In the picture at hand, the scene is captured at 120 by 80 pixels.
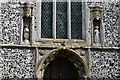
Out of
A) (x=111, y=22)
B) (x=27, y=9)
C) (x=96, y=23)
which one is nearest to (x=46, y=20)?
(x=27, y=9)

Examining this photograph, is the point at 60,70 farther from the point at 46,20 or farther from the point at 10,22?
the point at 10,22

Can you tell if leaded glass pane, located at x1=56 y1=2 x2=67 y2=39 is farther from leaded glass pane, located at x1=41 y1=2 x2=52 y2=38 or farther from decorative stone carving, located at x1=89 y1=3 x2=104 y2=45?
decorative stone carving, located at x1=89 y1=3 x2=104 y2=45

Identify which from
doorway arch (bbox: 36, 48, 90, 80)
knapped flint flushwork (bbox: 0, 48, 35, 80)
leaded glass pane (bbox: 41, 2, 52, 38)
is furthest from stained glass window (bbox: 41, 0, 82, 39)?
knapped flint flushwork (bbox: 0, 48, 35, 80)

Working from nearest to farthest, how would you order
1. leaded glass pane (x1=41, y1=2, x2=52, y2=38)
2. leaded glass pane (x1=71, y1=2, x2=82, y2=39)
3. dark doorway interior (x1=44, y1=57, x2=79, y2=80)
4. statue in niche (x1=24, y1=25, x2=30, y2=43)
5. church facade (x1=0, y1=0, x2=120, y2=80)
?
church facade (x1=0, y1=0, x2=120, y2=80) < statue in niche (x1=24, y1=25, x2=30, y2=43) < dark doorway interior (x1=44, y1=57, x2=79, y2=80) < leaded glass pane (x1=41, y1=2, x2=52, y2=38) < leaded glass pane (x1=71, y1=2, x2=82, y2=39)

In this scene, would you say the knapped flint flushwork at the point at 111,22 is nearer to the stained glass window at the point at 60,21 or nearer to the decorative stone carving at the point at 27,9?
the stained glass window at the point at 60,21

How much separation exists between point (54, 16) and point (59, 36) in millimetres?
590

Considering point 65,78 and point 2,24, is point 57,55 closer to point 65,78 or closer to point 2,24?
point 65,78

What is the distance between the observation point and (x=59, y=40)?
9.31 metres

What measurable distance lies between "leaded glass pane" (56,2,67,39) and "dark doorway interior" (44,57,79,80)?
697 millimetres

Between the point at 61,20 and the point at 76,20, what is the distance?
44 centimetres

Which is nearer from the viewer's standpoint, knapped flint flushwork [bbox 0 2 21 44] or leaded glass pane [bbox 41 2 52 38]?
knapped flint flushwork [bbox 0 2 21 44]

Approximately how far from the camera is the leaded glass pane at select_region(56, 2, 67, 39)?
948 centimetres

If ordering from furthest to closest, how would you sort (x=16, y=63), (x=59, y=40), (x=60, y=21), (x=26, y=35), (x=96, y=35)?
(x=60, y=21) < (x=96, y=35) < (x=59, y=40) < (x=26, y=35) < (x=16, y=63)

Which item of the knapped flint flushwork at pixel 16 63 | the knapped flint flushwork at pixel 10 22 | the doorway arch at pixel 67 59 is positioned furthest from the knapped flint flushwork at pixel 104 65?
the knapped flint flushwork at pixel 10 22
